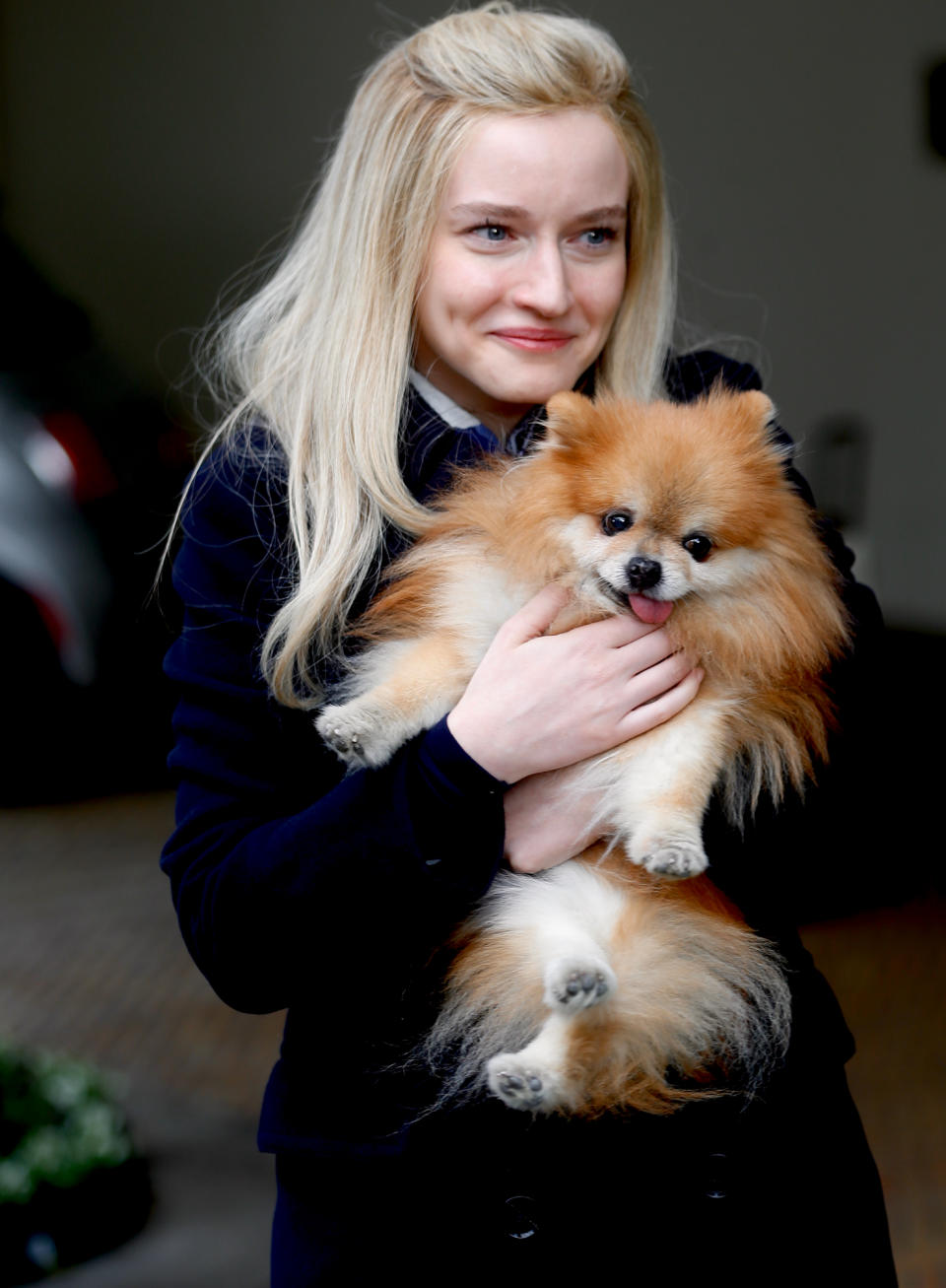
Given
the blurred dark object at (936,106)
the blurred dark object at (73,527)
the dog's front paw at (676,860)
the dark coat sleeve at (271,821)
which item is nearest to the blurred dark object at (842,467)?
the blurred dark object at (936,106)

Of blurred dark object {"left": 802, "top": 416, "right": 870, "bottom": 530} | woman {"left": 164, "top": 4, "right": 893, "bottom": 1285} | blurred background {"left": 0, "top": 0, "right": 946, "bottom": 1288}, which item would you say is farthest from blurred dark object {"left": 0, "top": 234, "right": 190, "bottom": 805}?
blurred dark object {"left": 802, "top": 416, "right": 870, "bottom": 530}

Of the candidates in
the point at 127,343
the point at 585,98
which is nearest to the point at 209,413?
the point at 127,343

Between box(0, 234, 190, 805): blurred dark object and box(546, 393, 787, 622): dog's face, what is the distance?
235cm

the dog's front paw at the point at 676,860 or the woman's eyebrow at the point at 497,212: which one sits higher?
the woman's eyebrow at the point at 497,212

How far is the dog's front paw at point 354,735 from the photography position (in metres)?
1.65

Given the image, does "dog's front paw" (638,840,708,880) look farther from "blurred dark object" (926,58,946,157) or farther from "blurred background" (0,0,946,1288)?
"blurred dark object" (926,58,946,157)

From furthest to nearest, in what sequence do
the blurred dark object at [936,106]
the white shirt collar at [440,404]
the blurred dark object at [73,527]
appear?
the blurred dark object at [936,106] < the blurred dark object at [73,527] < the white shirt collar at [440,404]

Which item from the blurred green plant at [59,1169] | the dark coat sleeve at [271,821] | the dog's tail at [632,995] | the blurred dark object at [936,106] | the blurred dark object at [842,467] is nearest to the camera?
the dark coat sleeve at [271,821]

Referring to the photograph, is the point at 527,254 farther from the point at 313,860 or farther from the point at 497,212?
the point at 313,860

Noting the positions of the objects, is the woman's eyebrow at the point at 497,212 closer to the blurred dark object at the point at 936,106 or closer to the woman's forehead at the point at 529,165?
the woman's forehead at the point at 529,165

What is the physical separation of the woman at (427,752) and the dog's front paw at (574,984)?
6.1 inches

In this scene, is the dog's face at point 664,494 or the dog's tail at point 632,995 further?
the dog's face at point 664,494

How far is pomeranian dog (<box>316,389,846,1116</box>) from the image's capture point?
1.63 m

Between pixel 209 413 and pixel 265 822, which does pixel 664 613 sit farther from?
pixel 209 413
